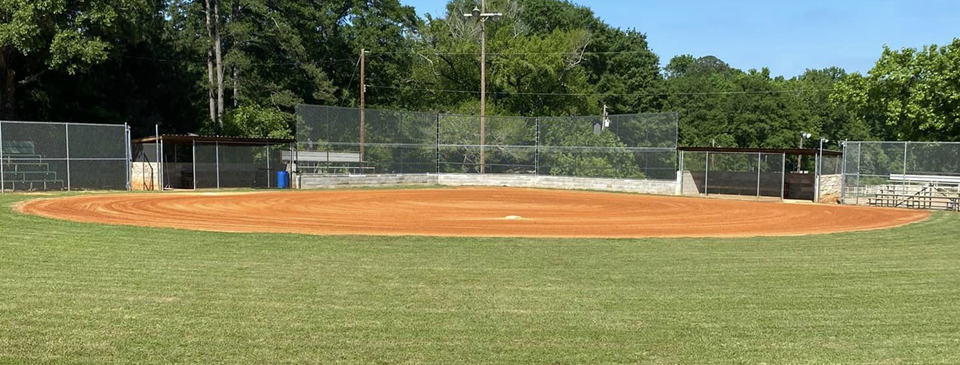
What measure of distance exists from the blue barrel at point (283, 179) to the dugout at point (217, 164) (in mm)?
1003

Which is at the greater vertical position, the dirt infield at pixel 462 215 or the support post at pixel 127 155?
the support post at pixel 127 155

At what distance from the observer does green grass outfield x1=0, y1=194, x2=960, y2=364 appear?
561cm

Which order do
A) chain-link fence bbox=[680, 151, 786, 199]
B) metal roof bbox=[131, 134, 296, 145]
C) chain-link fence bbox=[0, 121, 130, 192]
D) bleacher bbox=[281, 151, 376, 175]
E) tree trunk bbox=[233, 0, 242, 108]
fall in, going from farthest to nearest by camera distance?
tree trunk bbox=[233, 0, 242, 108] < bleacher bbox=[281, 151, 376, 175] < chain-link fence bbox=[680, 151, 786, 199] < metal roof bbox=[131, 134, 296, 145] < chain-link fence bbox=[0, 121, 130, 192]

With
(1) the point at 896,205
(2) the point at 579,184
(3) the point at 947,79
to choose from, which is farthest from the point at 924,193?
(2) the point at 579,184

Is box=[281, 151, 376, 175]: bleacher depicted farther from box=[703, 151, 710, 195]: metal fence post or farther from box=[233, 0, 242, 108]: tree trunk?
box=[233, 0, 242, 108]: tree trunk

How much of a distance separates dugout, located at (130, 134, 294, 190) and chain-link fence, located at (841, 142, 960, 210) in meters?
24.9

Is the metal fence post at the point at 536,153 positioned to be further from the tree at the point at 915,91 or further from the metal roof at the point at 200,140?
the tree at the point at 915,91

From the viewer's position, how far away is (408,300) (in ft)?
24.9

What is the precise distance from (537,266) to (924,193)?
71.0 feet

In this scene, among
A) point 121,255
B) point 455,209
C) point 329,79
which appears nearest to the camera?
point 121,255

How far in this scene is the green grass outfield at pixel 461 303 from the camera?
221 inches

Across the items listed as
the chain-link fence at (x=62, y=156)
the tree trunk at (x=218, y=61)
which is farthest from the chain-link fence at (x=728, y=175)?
the tree trunk at (x=218, y=61)

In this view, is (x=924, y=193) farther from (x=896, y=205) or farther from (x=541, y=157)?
(x=541, y=157)

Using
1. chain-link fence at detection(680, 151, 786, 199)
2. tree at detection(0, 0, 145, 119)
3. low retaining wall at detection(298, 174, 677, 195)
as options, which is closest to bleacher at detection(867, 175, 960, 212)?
chain-link fence at detection(680, 151, 786, 199)
